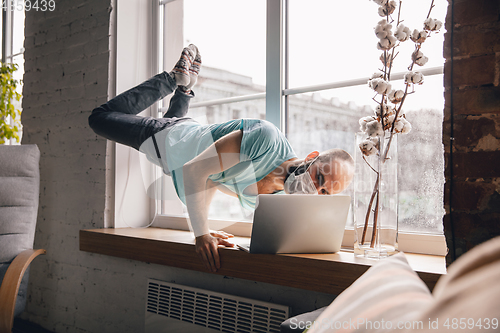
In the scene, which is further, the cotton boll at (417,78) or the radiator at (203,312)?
the radiator at (203,312)

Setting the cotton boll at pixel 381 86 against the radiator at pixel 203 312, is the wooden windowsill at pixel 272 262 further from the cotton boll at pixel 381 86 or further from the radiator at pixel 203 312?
the cotton boll at pixel 381 86

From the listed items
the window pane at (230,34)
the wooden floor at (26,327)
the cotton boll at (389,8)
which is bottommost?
the wooden floor at (26,327)

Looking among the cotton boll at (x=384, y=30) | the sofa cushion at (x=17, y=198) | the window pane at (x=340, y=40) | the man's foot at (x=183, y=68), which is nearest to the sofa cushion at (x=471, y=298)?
the cotton boll at (x=384, y=30)

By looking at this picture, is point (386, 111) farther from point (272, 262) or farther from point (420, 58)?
point (272, 262)

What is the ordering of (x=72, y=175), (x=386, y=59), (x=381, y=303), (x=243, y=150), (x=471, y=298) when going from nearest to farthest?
(x=471, y=298) → (x=381, y=303) → (x=386, y=59) → (x=243, y=150) → (x=72, y=175)

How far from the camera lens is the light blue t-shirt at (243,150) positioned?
145cm

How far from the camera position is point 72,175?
2275mm

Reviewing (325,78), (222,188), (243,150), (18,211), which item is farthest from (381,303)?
(18,211)

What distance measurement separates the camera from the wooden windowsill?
110 cm

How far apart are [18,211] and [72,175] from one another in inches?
18.0

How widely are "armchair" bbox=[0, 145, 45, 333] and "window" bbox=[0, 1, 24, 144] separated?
165 cm

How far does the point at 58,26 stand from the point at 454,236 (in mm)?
2608

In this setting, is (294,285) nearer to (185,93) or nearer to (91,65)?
(185,93)

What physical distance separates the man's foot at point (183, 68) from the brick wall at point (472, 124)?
1.28 m
